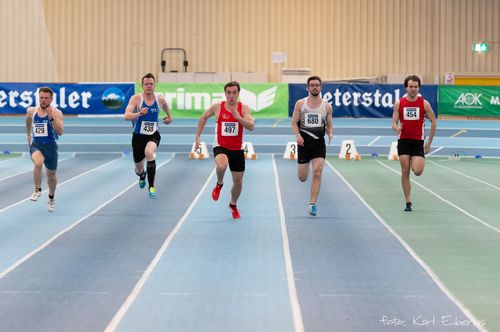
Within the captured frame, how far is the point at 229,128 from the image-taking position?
1122 centimetres

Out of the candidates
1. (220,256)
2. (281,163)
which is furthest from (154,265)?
(281,163)

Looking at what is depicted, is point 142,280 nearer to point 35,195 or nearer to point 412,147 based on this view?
point 35,195

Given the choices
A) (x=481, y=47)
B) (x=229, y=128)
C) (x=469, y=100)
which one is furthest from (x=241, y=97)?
(x=229, y=128)

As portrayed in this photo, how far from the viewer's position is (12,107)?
24.9 meters

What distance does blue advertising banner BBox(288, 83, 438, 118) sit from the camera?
2492 centimetres

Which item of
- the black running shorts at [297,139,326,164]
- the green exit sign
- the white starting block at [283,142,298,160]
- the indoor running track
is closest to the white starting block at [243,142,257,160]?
the white starting block at [283,142,298,160]

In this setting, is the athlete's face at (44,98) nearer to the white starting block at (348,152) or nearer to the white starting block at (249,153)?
the white starting block at (249,153)

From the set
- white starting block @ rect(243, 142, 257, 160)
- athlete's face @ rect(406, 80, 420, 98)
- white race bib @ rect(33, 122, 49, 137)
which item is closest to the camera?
white race bib @ rect(33, 122, 49, 137)

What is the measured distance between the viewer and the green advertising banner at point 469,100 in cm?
2517

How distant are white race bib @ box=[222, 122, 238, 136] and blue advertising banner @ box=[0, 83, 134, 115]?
13.9 meters

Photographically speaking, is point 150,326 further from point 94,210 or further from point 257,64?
point 257,64

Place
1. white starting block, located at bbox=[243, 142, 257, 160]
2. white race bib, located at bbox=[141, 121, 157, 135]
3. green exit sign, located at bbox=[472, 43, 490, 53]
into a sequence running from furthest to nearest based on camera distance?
green exit sign, located at bbox=[472, 43, 490, 53] < white starting block, located at bbox=[243, 142, 257, 160] < white race bib, located at bbox=[141, 121, 157, 135]

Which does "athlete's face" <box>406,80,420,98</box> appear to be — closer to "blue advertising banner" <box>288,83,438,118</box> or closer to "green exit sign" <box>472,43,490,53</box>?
"blue advertising banner" <box>288,83,438,118</box>

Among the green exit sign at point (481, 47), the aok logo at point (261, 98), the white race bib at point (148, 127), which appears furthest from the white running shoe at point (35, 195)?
the green exit sign at point (481, 47)
